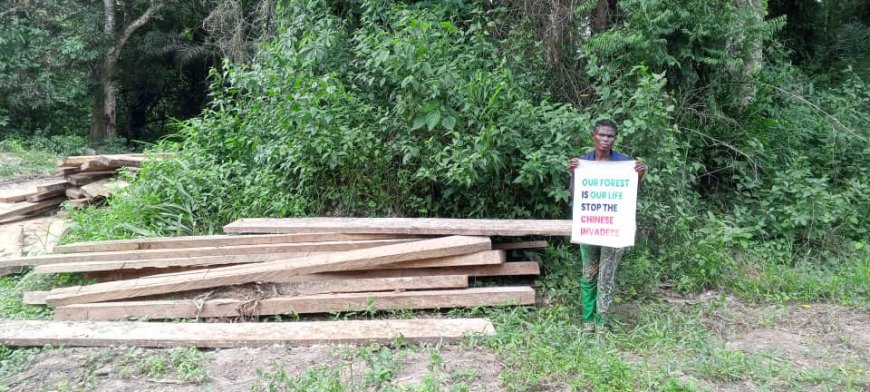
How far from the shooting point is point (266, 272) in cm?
459

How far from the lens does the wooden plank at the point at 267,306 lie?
14.6 ft

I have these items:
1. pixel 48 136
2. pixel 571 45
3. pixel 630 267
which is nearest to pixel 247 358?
pixel 630 267

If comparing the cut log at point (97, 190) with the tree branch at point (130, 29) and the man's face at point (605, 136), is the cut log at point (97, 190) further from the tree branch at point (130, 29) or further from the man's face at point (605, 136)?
the tree branch at point (130, 29)

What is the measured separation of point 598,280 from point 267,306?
260cm

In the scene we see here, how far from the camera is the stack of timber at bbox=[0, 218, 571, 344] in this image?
446 cm

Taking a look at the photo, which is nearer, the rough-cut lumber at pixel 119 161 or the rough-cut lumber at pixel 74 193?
the rough-cut lumber at pixel 74 193

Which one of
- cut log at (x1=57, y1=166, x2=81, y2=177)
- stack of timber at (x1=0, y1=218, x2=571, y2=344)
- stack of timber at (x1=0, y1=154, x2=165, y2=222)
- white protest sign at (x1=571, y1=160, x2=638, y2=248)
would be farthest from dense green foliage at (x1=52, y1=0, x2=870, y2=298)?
Answer: cut log at (x1=57, y1=166, x2=81, y2=177)

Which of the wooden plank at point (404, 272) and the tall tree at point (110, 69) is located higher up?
the tall tree at point (110, 69)

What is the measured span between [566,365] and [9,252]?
20.2 ft

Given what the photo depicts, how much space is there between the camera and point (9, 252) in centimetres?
618

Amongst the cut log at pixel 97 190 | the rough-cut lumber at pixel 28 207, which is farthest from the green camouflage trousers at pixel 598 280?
the rough-cut lumber at pixel 28 207

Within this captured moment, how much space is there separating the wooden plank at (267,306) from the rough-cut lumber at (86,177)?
4.42 m

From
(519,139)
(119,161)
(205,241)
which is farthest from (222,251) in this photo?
(119,161)

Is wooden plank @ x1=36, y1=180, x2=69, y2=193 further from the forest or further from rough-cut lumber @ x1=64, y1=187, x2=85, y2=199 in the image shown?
the forest
